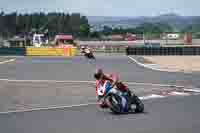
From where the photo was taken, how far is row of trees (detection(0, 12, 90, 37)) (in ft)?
488

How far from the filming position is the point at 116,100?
671 inches

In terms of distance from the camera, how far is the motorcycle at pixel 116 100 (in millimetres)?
17047

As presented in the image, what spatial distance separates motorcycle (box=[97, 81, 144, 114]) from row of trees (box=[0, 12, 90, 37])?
125119mm

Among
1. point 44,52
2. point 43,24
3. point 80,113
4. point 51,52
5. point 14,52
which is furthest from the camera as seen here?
point 43,24

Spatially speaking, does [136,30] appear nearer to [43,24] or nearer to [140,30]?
[140,30]

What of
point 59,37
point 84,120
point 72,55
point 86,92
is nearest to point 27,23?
point 59,37

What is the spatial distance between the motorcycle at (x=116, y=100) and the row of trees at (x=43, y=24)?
125 meters

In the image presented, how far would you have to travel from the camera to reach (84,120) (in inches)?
623

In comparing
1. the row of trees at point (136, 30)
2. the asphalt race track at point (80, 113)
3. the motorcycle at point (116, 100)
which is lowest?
the row of trees at point (136, 30)

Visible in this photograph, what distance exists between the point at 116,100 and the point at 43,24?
13977cm

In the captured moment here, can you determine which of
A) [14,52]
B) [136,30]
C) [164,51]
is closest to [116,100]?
[164,51]

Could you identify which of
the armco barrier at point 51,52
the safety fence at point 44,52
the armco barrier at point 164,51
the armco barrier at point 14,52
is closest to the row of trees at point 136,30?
the armco barrier at point 14,52

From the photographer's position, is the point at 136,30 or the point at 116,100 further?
the point at 136,30

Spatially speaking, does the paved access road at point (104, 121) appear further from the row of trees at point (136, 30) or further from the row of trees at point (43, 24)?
the row of trees at point (136, 30)
